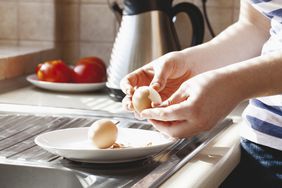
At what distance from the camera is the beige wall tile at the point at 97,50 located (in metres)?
1.67

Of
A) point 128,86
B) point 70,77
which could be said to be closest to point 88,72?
point 70,77

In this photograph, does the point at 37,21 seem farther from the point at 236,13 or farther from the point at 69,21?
the point at 236,13

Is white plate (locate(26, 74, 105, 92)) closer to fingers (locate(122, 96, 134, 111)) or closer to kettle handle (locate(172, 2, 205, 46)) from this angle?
kettle handle (locate(172, 2, 205, 46))

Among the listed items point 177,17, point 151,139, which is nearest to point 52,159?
point 151,139

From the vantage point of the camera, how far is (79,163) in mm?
793

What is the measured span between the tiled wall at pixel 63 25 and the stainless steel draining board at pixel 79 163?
0.53 metres

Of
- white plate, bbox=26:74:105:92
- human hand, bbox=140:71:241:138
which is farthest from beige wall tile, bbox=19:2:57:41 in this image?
human hand, bbox=140:71:241:138

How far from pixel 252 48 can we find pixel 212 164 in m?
0.31

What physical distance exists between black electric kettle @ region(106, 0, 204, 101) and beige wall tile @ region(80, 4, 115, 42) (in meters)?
0.33

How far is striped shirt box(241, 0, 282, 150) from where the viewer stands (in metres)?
0.88

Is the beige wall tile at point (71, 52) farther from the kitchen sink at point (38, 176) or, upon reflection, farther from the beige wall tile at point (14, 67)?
the kitchen sink at point (38, 176)

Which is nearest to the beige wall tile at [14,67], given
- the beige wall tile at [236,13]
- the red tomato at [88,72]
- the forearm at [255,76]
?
the red tomato at [88,72]

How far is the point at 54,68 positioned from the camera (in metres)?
1.37

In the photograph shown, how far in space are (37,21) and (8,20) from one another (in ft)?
0.26
